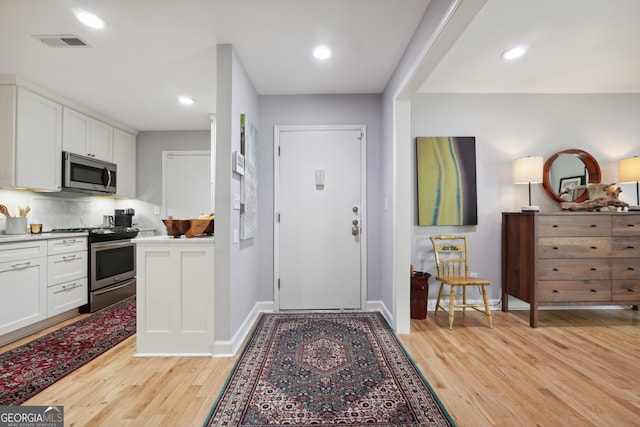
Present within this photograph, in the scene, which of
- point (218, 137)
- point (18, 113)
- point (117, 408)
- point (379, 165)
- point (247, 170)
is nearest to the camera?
point (117, 408)

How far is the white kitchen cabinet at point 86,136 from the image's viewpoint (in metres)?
3.43

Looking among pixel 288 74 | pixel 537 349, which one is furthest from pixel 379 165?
pixel 537 349

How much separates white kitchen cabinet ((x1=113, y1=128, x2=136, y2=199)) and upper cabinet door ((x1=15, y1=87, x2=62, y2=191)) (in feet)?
2.98

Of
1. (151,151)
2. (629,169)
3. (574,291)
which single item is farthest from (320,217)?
(629,169)

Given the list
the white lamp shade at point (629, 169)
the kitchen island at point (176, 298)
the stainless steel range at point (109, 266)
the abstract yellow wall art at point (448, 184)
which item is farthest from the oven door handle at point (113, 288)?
the white lamp shade at point (629, 169)

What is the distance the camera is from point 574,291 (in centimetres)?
279

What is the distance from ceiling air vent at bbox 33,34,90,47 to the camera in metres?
2.18

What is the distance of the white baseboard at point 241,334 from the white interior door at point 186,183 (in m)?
2.16

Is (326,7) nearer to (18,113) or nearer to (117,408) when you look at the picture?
(117,408)

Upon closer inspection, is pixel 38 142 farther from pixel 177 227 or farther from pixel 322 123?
pixel 322 123

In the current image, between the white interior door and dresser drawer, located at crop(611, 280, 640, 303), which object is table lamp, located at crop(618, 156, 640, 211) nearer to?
dresser drawer, located at crop(611, 280, 640, 303)

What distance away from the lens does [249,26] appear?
2.09m

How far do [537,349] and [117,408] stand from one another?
115 inches

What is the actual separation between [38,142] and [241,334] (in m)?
2.95
